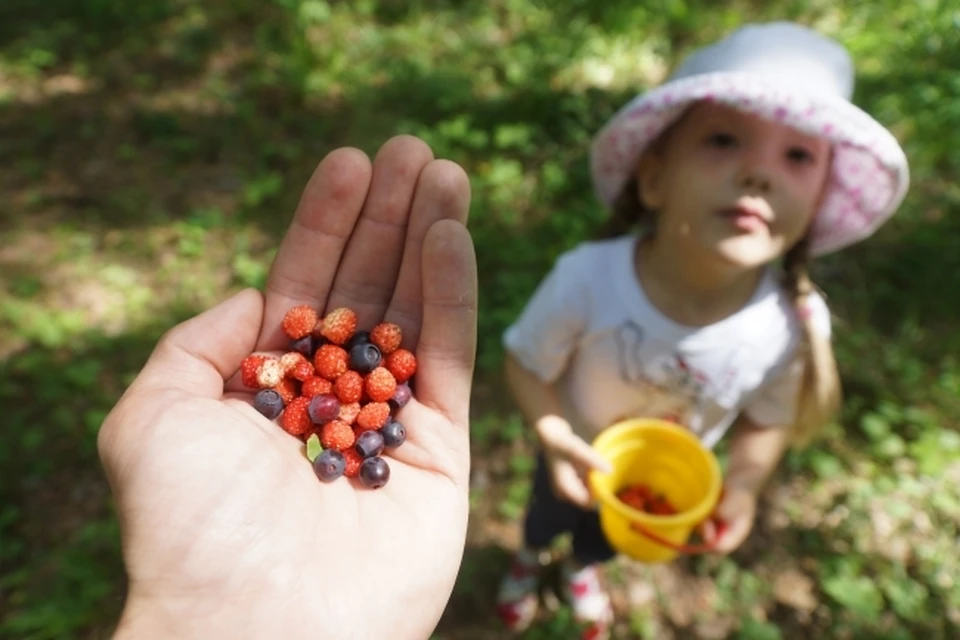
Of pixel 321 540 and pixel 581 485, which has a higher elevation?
pixel 321 540

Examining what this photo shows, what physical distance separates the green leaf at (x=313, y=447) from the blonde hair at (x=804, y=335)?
1022mm

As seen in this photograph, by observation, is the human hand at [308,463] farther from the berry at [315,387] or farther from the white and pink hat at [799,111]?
the white and pink hat at [799,111]

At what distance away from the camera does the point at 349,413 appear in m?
1.61

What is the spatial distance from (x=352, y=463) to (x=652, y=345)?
0.82 m

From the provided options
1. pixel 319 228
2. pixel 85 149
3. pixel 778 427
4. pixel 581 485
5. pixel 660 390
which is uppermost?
pixel 319 228

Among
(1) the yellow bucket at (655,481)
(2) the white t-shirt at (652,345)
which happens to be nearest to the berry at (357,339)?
(2) the white t-shirt at (652,345)

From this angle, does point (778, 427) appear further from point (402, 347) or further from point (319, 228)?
point (319, 228)

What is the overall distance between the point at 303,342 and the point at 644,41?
347cm

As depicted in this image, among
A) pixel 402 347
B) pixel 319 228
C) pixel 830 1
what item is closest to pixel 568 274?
pixel 402 347

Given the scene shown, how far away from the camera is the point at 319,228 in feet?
5.45

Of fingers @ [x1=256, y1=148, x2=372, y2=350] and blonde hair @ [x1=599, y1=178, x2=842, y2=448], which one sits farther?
blonde hair @ [x1=599, y1=178, x2=842, y2=448]

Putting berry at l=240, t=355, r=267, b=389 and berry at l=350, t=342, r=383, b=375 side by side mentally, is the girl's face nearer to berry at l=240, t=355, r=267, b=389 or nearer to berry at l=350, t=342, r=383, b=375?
berry at l=350, t=342, r=383, b=375

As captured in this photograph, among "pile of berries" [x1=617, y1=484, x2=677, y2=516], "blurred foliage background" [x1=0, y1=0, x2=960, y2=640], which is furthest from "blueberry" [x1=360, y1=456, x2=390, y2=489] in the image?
"blurred foliage background" [x1=0, y1=0, x2=960, y2=640]

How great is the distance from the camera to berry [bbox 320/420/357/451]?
5.02ft
